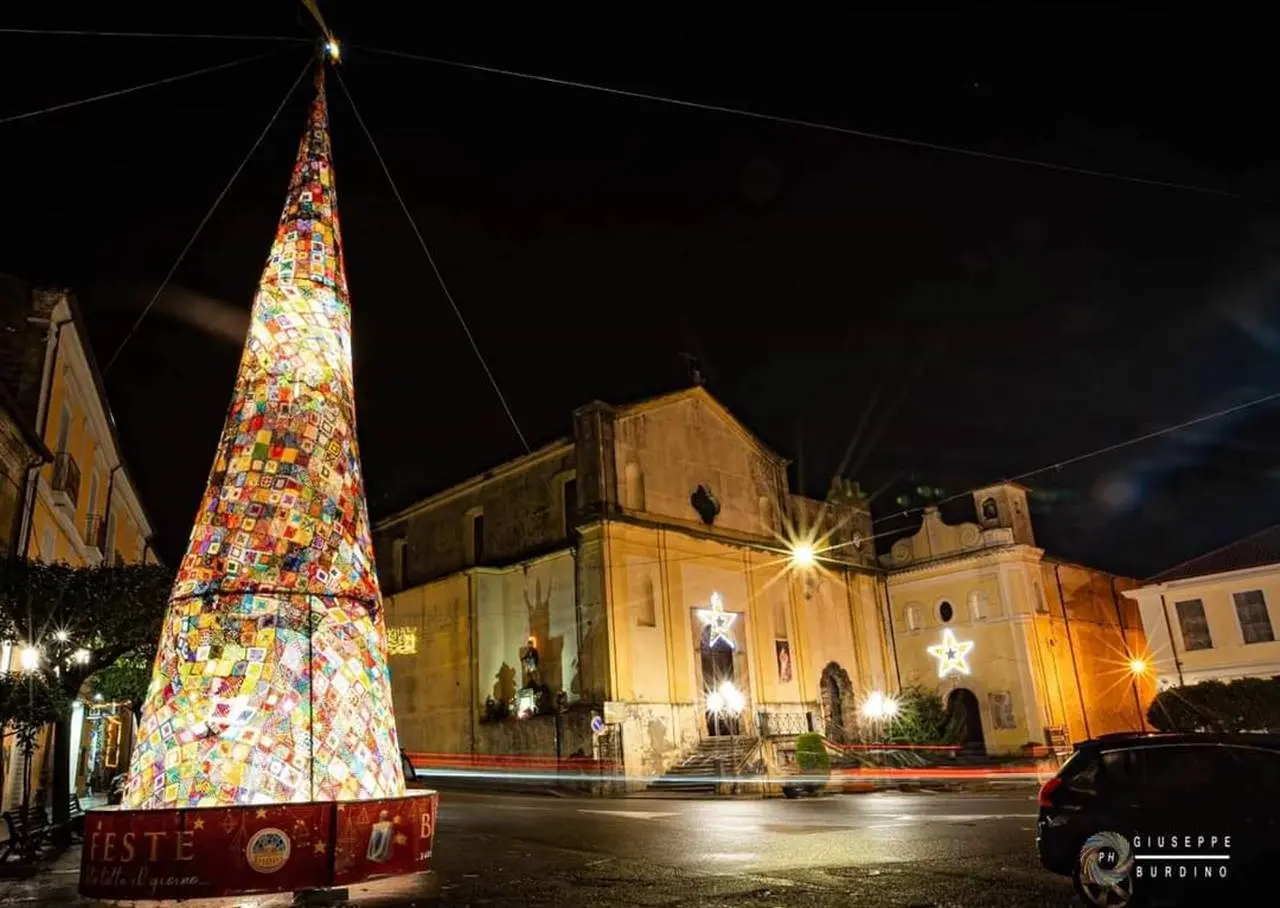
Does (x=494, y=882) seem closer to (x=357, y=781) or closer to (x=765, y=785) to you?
(x=357, y=781)

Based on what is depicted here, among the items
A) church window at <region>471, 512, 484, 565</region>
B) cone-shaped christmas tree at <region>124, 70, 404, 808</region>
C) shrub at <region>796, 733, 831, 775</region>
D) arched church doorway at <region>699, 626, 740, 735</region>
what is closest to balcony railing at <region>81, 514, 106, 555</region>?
church window at <region>471, 512, 484, 565</region>

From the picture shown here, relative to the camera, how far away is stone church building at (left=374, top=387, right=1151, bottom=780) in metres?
28.8

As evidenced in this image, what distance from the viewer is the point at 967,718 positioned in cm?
3572

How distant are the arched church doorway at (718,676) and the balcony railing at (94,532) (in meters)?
19.0

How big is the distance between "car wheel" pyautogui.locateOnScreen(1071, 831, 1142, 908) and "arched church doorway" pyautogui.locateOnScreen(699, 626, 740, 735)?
75.3 feet

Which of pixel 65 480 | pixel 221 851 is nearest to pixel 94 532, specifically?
pixel 65 480

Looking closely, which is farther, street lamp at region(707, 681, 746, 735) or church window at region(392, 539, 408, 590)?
church window at region(392, 539, 408, 590)

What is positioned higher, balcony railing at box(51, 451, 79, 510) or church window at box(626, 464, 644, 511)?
church window at box(626, 464, 644, 511)

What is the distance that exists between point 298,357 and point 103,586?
35.8 feet

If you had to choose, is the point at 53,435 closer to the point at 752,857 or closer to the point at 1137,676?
the point at 752,857

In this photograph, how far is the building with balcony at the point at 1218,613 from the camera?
29938 millimetres

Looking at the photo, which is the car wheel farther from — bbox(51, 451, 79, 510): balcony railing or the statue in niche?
the statue in niche

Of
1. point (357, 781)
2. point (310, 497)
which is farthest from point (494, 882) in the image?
point (310, 497)

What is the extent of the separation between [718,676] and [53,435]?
21.4 meters
